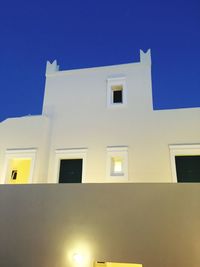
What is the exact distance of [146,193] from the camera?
16.3 feet

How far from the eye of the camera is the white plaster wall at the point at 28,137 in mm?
8370

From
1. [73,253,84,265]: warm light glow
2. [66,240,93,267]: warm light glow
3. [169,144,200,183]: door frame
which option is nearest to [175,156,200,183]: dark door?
[169,144,200,183]: door frame

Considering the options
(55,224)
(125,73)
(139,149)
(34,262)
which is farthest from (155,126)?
(34,262)

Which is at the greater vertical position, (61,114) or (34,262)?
(61,114)

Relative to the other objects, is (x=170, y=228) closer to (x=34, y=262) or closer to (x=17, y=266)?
(x=34, y=262)

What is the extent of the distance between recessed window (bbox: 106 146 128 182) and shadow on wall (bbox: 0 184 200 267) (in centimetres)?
251

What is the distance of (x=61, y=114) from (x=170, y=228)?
5.62 m

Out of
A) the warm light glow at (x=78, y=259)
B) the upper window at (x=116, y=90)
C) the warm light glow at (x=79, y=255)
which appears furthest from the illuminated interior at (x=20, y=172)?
the warm light glow at (x=78, y=259)

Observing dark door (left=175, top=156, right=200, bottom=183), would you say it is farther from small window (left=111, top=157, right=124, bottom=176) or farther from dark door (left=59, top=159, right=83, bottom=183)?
dark door (left=59, top=159, right=83, bottom=183)

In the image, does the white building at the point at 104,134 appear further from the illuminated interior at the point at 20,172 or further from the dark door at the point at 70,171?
the illuminated interior at the point at 20,172

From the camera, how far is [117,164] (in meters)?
8.05

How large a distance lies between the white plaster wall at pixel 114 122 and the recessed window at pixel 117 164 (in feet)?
0.53

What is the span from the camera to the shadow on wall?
4.58 metres

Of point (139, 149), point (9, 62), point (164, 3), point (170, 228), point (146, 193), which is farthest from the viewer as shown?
point (9, 62)
